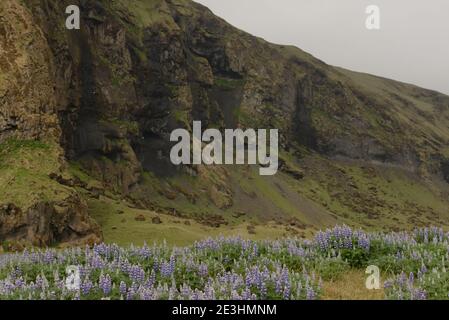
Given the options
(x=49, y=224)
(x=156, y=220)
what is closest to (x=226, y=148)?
(x=156, y=220)

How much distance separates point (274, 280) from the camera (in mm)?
9867

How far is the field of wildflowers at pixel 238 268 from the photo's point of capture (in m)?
9.40

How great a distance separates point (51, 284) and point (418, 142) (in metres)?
193

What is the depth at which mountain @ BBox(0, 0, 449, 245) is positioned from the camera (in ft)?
179

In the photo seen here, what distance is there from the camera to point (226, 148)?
432 feet

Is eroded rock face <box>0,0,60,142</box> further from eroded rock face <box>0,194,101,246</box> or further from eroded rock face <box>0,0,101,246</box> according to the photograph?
eroded rock face <box>0,194,101,246</box>

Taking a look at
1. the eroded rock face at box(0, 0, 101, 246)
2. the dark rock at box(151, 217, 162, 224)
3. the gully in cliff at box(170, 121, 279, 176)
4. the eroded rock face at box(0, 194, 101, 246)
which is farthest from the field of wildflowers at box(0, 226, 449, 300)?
the gully in cliff at box(170, 121, 279, 176)

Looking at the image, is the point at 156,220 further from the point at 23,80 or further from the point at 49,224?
the point at 23,80

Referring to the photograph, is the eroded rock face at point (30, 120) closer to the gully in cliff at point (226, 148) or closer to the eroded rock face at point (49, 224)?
the eroded rock face at point (49, 224)

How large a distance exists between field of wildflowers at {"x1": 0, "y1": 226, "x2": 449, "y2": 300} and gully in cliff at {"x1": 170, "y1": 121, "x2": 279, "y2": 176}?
295ft

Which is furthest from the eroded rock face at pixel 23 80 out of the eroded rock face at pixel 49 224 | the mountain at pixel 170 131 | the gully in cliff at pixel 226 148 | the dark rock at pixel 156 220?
the gully in cliff at pixel 226 148

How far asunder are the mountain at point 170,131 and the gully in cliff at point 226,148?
236cm

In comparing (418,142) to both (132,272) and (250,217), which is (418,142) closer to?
(250,217)

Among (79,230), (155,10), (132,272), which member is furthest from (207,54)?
(132,272)
